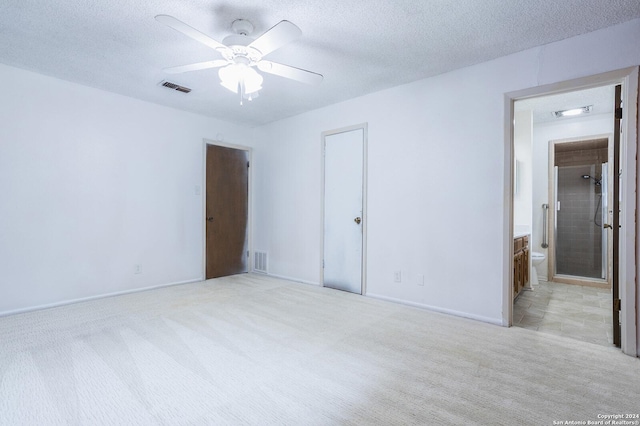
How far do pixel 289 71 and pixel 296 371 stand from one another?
7.42 feet

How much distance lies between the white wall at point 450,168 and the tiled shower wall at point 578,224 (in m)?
3.26

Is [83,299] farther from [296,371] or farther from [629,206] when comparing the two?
[629,206]

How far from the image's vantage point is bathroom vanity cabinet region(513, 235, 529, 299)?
338 cm

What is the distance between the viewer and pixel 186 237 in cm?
457

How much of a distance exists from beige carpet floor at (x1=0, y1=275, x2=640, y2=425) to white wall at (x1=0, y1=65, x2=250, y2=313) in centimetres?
58

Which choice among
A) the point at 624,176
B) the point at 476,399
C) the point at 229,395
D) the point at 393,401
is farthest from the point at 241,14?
the point at 624,176

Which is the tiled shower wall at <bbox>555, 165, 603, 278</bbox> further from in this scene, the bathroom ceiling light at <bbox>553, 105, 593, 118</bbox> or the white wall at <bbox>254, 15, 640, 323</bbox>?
the white wall at <bbox>254, 15, 640, 323</bbox>

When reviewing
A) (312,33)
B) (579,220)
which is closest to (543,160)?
(579,220)

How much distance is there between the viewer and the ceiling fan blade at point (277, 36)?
1896 millimetres

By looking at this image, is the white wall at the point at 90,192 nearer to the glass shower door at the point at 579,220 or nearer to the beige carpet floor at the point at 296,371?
the beige carpet floor at the point at 296,371

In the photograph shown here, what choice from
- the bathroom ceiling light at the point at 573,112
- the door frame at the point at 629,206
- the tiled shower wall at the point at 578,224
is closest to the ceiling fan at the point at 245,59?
the door frame at the point at 629,206

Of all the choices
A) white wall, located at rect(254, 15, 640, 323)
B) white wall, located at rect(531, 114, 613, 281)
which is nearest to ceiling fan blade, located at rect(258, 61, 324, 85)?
white wall, located at rect(254, 15, 640, 323)

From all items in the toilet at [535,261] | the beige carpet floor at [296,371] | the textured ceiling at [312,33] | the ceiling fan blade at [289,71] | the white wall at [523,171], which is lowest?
the beige carpet floor at [296,371]

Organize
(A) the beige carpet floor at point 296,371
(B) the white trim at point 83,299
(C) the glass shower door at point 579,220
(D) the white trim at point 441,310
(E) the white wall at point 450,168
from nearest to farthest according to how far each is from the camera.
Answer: (A) the beige carpet floor at point 296,371 → (E) the white wall at point 450,168 → (D) the white trim at point 441,310 → (B) the white trim at point 83,299 → (C) the glass shower door at point 579,220
